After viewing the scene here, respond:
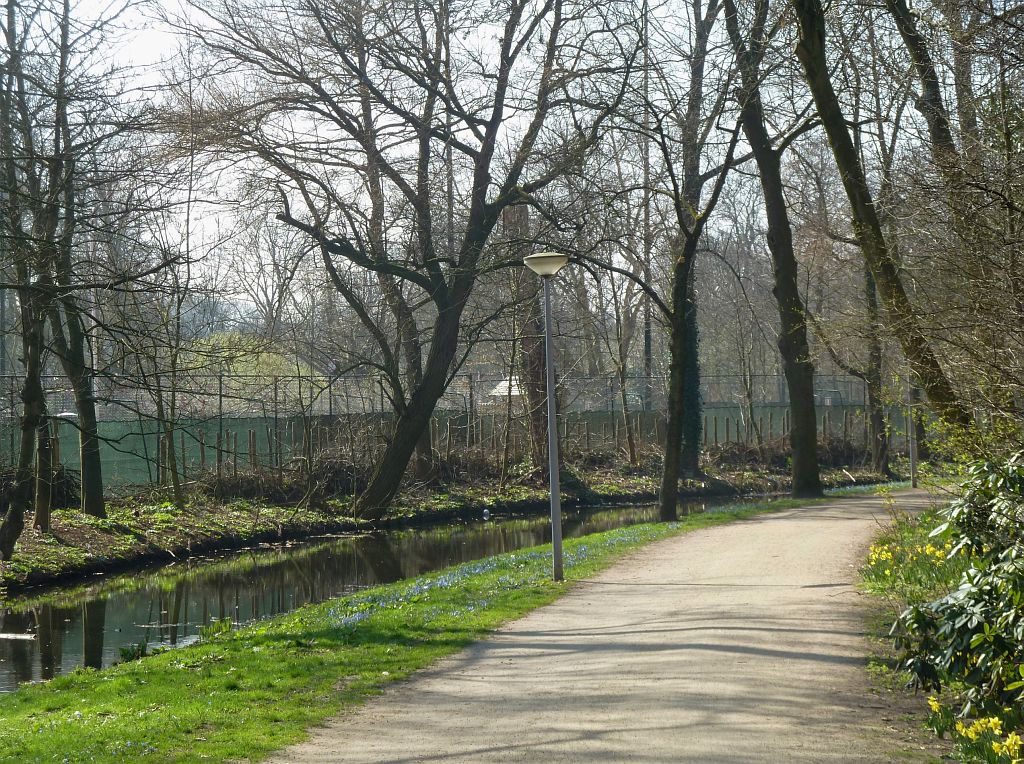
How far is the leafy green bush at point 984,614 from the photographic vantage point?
5.91 metres

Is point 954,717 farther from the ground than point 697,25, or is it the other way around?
point 697,25

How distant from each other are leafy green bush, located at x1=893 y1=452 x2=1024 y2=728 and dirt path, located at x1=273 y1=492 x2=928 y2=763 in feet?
1.92

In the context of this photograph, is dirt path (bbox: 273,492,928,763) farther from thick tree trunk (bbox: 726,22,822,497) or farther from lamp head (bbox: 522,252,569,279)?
thick tree trunk (bbox: 726,22,822,497)

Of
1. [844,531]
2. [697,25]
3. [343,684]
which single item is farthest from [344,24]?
[343,684]

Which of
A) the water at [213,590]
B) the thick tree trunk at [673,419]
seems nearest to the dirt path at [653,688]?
the water at [213,590]

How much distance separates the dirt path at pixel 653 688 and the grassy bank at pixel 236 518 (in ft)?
33.5

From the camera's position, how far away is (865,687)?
7609 millimetres

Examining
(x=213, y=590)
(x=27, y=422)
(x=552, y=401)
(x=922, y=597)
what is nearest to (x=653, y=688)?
(x=922, y=597)

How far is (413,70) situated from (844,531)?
12.5 m

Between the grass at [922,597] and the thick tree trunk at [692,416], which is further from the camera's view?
the thick tree trunk at [692,416]

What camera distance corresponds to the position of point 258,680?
870 cm

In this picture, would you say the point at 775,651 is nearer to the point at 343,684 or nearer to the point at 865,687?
the point at 865,687

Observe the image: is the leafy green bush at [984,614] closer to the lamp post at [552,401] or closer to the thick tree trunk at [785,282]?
the lamp post at [552,401]

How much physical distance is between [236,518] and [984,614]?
19.6 meters
